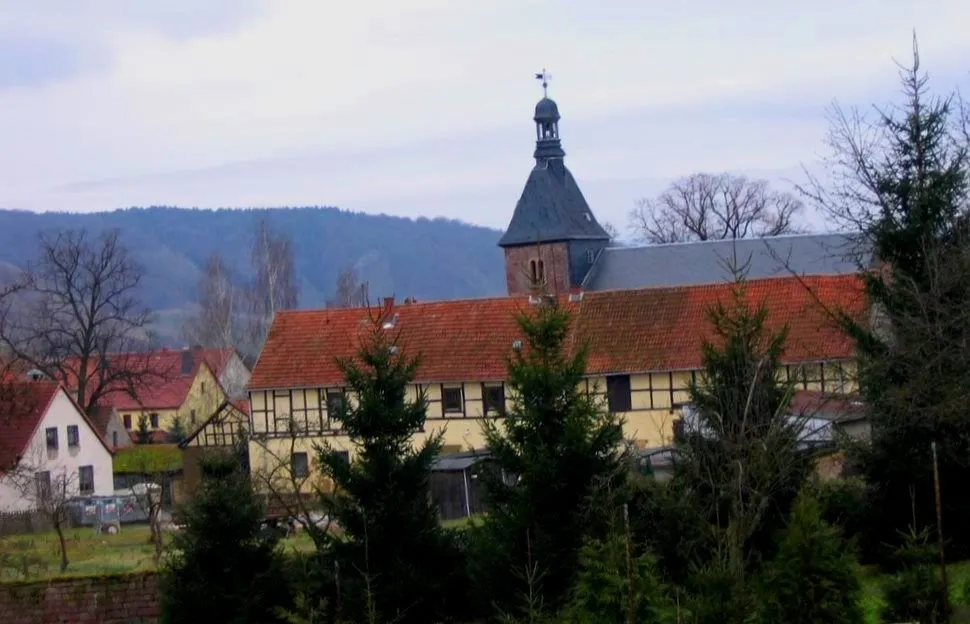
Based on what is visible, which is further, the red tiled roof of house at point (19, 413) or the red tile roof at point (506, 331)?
the red tiled roof of house at point (19, 413)

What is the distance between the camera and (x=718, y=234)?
79.9 m

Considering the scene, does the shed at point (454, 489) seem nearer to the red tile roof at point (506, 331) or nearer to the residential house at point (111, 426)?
the red tile roof at point (506, 331)

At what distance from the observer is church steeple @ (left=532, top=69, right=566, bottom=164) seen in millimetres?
70000

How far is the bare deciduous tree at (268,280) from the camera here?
103 meters

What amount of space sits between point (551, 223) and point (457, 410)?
24898mm

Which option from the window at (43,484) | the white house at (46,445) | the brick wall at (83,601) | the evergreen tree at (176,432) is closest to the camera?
the brick wall at (83,601)

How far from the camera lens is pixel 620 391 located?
43469 mm

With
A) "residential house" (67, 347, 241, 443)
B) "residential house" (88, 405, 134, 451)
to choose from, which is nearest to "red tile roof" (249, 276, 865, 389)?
"residential house" (88, 405, 134, 451)

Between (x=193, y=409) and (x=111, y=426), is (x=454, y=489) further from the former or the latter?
(x=193, y=409)

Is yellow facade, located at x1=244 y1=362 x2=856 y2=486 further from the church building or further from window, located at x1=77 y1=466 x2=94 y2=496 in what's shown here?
window, located at x1=77 y1=466 x2=94 y2=496

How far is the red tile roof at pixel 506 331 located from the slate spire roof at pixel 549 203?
20456 millimetres

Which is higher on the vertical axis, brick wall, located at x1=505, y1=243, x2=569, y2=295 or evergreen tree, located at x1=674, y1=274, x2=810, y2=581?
brick wall, located at x1=505, y1=243, x2=569, y2=295

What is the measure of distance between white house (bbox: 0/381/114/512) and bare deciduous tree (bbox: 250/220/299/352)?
48.9 metres

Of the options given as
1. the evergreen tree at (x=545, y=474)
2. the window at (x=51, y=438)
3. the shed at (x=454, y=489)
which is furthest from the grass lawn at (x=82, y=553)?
the window at (x=51, y=438)
